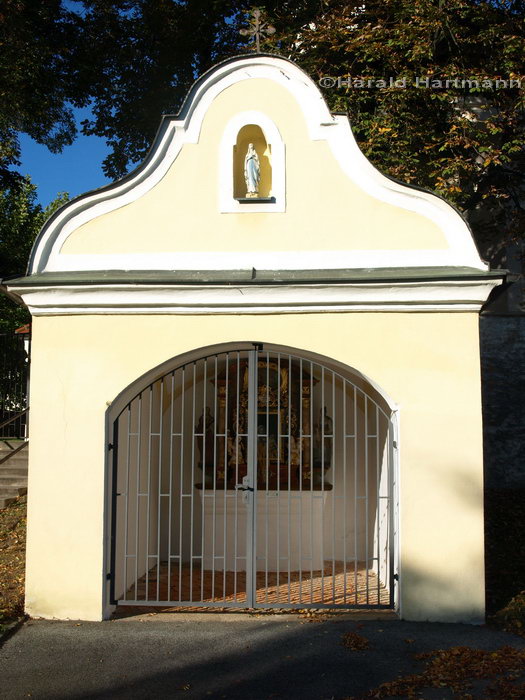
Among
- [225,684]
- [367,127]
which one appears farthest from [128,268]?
[367,127]

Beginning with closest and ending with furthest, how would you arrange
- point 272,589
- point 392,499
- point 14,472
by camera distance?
1. point 392,499
2. point 272,589
3. point 14,472

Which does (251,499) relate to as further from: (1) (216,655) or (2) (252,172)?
(2) (252,172)

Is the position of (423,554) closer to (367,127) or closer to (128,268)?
(128,268)

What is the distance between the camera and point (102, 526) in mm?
6703

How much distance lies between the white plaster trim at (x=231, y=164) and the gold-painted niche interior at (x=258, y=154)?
0.29 ft

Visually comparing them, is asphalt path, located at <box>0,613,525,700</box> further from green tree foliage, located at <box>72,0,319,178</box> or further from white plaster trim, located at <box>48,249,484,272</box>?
green tree foliage, located at <box>72,0,319,178</box>

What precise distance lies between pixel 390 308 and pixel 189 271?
1.97 metres

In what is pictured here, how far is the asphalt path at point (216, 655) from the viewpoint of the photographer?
5.10 meters

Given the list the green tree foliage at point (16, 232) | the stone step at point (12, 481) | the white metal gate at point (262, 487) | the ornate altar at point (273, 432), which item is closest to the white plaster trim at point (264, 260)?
the white metal gate at point (262, 487)

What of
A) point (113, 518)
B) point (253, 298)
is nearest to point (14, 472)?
point (113, 518)

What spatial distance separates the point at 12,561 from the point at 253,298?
16.2ft

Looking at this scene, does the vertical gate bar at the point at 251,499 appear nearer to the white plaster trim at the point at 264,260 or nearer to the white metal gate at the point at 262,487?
the white plaster trim at the point at 264,260

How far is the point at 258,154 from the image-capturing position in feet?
24.4

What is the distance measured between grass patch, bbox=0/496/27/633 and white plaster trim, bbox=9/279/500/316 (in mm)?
2905
